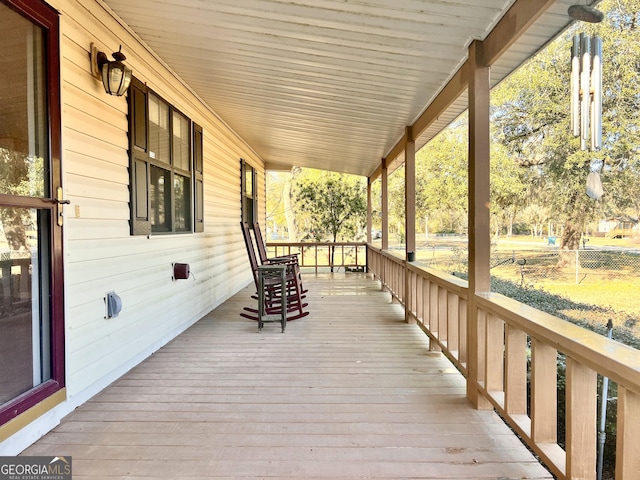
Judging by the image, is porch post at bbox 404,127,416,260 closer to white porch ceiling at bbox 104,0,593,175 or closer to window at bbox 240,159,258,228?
white porch ceiling at bbox 104,0,593,175

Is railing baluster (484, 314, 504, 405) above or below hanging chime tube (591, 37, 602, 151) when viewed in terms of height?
below

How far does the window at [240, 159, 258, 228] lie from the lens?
7.06 meters

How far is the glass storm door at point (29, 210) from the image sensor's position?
1823 millimetres

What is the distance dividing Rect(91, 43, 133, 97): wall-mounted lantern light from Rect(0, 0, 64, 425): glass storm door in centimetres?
43

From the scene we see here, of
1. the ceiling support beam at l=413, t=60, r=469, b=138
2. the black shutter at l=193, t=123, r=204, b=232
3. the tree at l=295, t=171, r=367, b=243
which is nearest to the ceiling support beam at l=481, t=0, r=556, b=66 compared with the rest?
the ceiling support beam at l=413, t=60, r=469, b=138

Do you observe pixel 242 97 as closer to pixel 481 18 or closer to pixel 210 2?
pixel 210 2

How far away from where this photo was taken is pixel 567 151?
725 centimetres

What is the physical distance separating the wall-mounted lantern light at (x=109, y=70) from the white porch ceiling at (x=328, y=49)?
0.37 metres

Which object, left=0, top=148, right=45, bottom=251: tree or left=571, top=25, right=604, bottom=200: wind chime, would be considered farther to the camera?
left=571, top=25, right=604, bottom=200: wind chime

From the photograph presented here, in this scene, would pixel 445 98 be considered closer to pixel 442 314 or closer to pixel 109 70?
pixel 442 314

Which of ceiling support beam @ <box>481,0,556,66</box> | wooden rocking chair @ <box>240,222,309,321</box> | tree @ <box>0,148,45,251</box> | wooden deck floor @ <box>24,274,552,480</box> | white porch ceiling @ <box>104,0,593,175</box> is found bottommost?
wooden deck floor @ <box>24,274,552,480</box>

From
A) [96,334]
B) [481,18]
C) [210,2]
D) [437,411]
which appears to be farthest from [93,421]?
[481,18]

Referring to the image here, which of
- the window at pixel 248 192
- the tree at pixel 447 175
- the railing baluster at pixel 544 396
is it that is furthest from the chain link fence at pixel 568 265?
the window at pixel 248 192

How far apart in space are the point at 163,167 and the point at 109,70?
1.15 m
